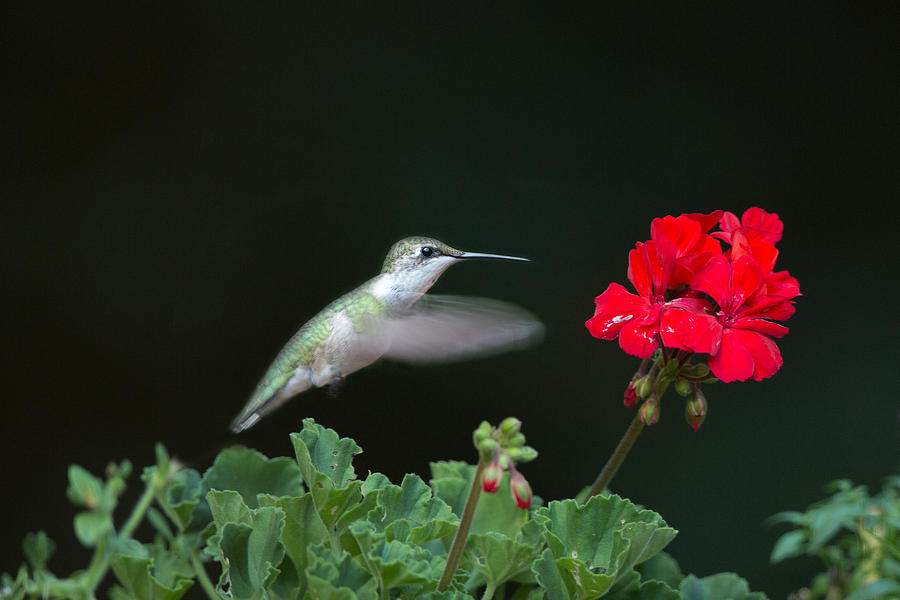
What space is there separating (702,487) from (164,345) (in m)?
1.66

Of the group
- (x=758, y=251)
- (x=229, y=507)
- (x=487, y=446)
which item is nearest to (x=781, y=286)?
Answer: (x=758, y=251)

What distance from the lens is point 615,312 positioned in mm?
1033

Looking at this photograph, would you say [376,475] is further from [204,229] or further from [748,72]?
[748,72]

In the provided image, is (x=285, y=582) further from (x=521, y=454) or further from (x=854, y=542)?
(x=854, y=542)

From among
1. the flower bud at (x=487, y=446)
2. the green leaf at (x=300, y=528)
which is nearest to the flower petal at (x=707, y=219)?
the flower bud at (x=487, y=446)

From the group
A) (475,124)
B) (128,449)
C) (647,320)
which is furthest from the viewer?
(475,124)

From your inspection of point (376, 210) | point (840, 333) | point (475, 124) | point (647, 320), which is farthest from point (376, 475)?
point (840, 333)

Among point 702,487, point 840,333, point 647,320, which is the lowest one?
point 702,487

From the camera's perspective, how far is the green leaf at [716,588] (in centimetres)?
116

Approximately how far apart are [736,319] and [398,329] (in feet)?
1.22

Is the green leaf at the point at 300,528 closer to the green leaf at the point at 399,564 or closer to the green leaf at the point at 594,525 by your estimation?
the green leaf at the point at 399,564

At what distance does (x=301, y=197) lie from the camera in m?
2.84

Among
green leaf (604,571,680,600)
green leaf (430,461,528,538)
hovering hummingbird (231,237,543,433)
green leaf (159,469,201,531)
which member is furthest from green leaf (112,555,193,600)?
green leaf (604,571,680,600)

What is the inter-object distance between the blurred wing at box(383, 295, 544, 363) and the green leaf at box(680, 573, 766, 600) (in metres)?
0.38
